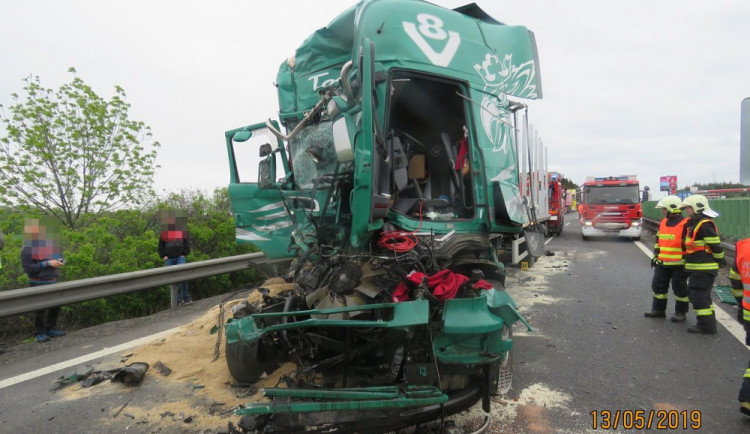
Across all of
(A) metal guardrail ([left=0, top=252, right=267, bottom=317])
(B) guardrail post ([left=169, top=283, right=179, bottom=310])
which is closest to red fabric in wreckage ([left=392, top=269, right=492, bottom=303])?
(A) metal guardrail ([left=0, top=252, right=267, bottom=317])

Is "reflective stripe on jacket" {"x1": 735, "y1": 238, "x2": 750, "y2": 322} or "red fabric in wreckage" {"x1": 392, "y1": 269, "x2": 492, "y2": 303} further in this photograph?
"reflective stripe on jacket" {"x1": 735, "y1": 238, "x2": 750, "y2": 322}

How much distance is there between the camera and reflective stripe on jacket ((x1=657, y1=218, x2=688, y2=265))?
5.67 m

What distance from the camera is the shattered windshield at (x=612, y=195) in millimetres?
15961

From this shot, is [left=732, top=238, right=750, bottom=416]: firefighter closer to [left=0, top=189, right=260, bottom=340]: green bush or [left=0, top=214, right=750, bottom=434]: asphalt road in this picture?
[left=0, top=214, right=750, bottom=434]: asphalt road

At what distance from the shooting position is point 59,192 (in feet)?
31.2

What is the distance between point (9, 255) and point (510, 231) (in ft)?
25.0

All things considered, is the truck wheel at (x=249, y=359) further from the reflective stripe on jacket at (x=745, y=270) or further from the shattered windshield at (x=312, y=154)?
the reflective stripe on jacket at (x=745, y=270)

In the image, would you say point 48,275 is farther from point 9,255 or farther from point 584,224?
point 584,224

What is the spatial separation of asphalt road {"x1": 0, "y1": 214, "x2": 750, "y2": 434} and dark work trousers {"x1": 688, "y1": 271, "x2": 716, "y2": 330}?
0.57 feet

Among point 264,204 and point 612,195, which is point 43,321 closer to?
point 264,204

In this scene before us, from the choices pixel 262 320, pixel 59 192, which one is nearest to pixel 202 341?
pixel 262 320

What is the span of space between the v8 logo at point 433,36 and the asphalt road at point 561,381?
3083 millimetres

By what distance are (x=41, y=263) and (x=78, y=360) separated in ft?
6.22
